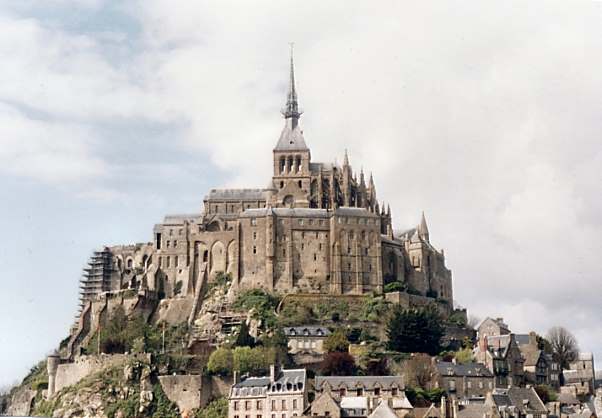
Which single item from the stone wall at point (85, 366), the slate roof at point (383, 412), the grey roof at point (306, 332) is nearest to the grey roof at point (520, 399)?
the slate roof at point (383, 412)

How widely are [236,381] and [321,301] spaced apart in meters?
17.4

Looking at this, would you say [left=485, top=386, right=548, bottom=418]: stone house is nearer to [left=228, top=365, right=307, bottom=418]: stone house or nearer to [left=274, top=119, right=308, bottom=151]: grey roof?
[left=228, top=365, right=307, bottom=418]: stone house

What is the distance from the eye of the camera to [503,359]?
74688mm

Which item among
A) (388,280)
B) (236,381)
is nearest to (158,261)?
(388,280)

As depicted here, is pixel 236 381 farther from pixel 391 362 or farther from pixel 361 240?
pixel 361 240

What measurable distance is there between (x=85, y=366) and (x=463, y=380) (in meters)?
27.5

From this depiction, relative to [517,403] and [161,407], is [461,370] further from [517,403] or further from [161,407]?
[161,407]

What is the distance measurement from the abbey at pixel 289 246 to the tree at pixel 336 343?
9.47 m

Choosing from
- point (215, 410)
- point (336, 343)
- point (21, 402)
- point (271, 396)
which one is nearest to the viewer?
point (271, 396)

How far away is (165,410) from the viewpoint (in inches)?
2810

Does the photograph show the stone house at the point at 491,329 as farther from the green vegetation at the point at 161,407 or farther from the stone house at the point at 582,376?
the green vegetation at the point at 161,407

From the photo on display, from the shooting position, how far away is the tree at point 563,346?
86125 mm

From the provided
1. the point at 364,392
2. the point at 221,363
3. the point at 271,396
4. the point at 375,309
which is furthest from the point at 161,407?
the point at 375,309

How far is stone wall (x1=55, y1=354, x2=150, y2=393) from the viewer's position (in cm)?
7700
